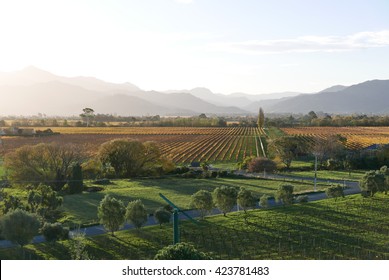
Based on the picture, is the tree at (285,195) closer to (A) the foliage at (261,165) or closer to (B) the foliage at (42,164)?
(A) the foliage at (261,165)

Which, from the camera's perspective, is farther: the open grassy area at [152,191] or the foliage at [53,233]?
the open grassy area at [152,191]

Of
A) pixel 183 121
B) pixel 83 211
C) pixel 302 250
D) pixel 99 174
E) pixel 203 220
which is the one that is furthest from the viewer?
pixel 183 121

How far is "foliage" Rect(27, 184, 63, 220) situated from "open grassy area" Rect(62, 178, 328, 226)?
3.85 ft

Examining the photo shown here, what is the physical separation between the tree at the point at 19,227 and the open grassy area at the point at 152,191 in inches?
250

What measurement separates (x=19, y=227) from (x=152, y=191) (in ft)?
63.3

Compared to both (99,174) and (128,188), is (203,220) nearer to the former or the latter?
(128,188)

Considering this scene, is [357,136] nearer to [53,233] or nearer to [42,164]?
[42,164]

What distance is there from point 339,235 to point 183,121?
129 meters

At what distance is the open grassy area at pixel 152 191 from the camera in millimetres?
32772

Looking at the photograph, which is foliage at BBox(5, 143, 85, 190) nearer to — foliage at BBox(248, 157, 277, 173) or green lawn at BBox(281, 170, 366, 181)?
foliage at BBox(248, 157, 277, 173)

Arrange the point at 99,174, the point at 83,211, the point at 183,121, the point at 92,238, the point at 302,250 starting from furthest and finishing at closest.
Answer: the point at 183,121
the point at 99,174
the point at 83,211
the point at 92,238
the point at 302,250

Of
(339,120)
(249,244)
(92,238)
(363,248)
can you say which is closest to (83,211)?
(92,238)

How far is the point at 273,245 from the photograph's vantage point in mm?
23516

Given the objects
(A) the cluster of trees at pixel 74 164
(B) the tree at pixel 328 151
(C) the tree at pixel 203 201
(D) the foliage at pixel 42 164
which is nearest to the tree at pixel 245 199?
(C) the tree at pixel 203 201
